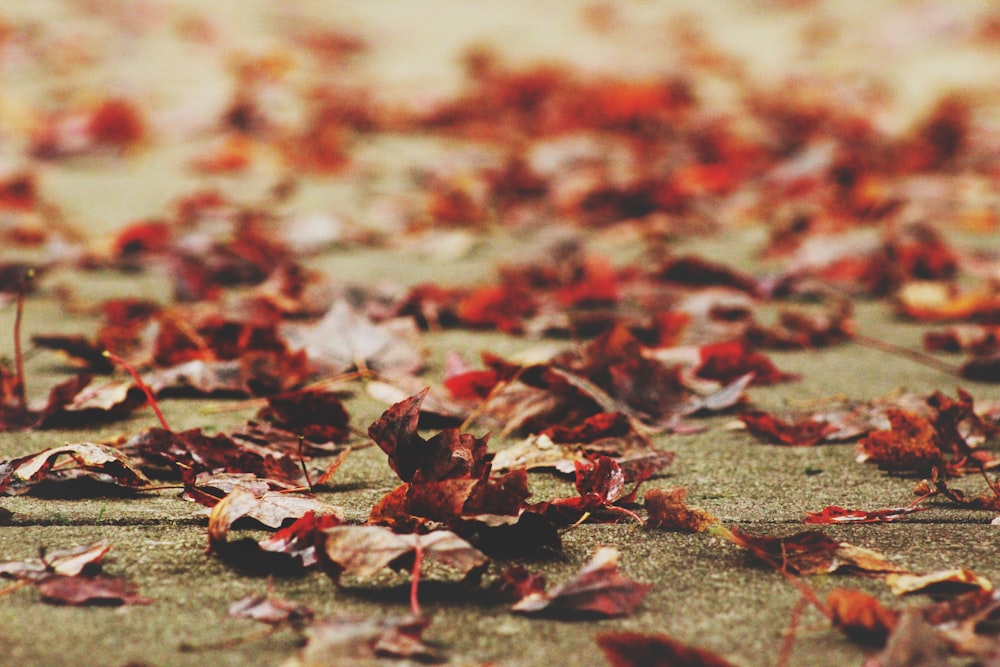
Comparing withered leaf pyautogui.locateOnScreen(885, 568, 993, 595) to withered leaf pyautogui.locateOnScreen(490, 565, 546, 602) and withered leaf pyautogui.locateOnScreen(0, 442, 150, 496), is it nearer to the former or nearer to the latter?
withered leaf pyautogui.locateOnScreen(490, 565, 546, 602)

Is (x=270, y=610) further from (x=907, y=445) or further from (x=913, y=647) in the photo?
(x=907, y=445)

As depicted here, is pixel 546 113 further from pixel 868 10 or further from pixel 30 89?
pixel 868 10

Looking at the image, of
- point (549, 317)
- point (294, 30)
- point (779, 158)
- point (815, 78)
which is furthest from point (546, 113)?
point (549, 317)

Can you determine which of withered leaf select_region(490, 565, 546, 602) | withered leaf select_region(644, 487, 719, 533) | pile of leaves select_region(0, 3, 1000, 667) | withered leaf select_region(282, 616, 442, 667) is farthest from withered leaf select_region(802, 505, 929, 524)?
withered leaf select_region(282, 616, 442, 667)

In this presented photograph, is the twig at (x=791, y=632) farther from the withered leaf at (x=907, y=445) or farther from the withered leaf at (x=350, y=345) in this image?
the withered leaf at (x=350, y=345)

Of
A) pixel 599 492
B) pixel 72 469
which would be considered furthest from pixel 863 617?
pixel 72 469

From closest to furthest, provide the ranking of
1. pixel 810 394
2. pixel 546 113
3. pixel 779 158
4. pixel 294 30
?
1. pixel 810 394
2. pixel 779 158
3. pixel 546 113
4. pixel 294 30
